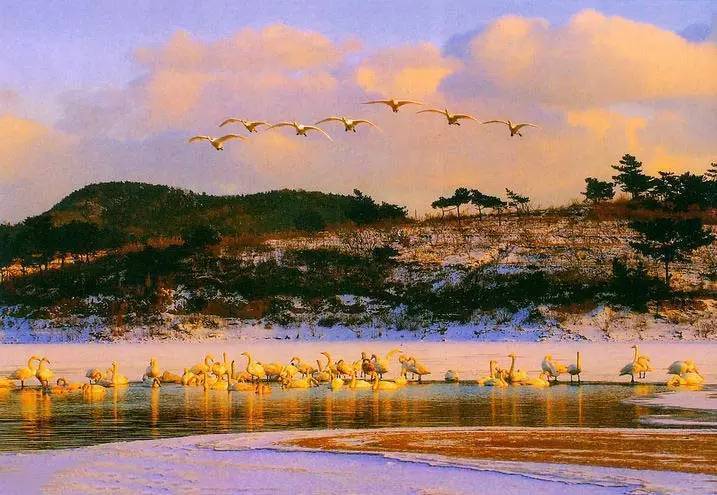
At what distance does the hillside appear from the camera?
132 m

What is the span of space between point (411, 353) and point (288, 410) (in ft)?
86.6

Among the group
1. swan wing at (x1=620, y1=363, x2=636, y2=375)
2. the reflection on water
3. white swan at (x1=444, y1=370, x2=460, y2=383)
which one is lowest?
the reflection on water

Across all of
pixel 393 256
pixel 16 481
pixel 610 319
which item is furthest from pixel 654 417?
pixel 393 256

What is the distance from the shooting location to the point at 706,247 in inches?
3169

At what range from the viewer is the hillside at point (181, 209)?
132 metres

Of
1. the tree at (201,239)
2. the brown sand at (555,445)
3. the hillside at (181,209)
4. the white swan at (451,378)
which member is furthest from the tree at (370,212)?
the brown sand at (555,445)

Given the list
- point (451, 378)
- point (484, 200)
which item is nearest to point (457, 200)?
point (484, 200)

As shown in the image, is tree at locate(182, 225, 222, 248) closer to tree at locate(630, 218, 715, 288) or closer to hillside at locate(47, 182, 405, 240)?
tree at locate(630, 218, 715, 288)

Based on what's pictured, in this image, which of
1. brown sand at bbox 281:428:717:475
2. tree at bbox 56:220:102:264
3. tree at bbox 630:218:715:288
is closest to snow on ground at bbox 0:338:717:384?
tree at bbox 630:218:715:288

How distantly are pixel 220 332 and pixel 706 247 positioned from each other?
113ft

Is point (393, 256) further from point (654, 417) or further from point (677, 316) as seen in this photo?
point (654, 417)

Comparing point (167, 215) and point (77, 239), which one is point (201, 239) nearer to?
point (77, 239)

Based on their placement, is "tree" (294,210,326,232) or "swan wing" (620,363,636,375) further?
"tree" (294,210,326,232)

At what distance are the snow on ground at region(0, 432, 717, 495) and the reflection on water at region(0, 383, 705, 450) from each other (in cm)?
220
